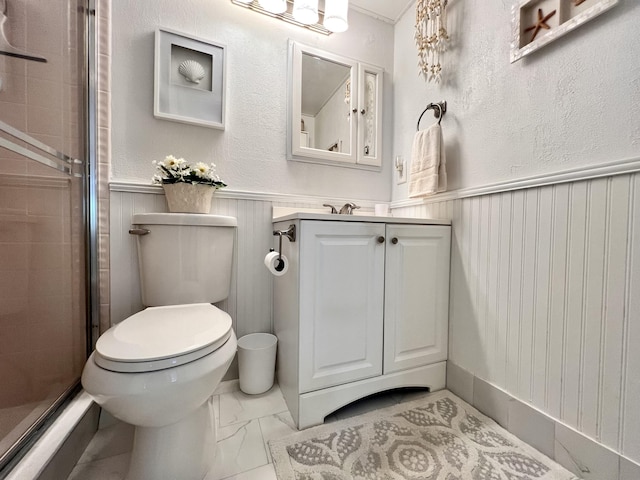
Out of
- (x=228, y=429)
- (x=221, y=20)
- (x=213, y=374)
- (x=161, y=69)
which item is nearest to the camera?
(x=213, y=374)

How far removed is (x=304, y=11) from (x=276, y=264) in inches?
50.2

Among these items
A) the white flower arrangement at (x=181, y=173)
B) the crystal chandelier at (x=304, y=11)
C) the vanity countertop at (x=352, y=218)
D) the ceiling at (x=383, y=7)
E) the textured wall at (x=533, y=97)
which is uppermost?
the ceiling at (x=383, y=7)

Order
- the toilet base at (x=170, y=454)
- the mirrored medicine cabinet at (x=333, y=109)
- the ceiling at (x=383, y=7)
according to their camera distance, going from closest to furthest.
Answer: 1. the toilet base at (x=170, y=454)
2. the mirrored medicine cabinet at (x=333, y=109)
3. the ceiling at (x=383, y=7)

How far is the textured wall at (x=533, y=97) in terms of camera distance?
70cm

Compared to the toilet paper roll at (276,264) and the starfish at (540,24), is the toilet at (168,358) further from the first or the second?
the starfish at (540,24)

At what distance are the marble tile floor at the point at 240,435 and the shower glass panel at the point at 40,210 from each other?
22 cm

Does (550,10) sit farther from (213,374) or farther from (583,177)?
(213,374)

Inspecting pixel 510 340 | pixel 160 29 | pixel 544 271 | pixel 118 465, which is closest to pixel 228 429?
pixel 118 465

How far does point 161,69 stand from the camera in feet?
3.81

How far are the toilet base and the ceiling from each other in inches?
83.6

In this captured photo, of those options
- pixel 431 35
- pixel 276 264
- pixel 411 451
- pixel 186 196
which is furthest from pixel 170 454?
pixel 431 35

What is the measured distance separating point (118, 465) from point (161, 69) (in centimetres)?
151

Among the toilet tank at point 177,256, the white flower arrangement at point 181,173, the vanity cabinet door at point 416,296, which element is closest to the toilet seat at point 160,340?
the toilet tank at point 177,256

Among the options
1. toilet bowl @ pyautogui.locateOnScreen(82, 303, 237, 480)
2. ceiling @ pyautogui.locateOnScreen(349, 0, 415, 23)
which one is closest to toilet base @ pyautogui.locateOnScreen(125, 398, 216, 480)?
toilet bowl @ pyautogui.locateOnScreen(82, 303, 237, 480)
